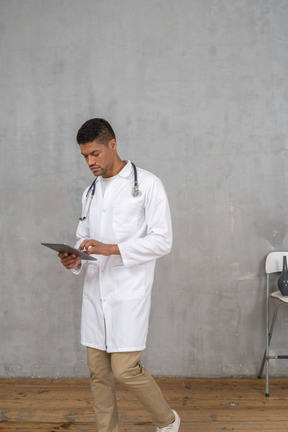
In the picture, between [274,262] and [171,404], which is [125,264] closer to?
[171,404]

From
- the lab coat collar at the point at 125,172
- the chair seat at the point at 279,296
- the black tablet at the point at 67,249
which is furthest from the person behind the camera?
the chair seat at the point at 279,296

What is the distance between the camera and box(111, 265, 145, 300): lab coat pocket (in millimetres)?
2467

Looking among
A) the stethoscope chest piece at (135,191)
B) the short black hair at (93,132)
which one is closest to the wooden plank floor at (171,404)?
the stethoscope chest piece at (135,191)

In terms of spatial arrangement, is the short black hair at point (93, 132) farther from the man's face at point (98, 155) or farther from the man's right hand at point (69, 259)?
the man's right hand at point (69, 259)

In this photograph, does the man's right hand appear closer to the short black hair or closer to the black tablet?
the black tablet

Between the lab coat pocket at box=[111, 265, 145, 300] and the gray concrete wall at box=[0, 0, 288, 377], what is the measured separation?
1450mm

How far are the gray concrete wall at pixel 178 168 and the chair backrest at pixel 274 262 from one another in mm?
94

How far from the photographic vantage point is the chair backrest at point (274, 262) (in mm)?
3809

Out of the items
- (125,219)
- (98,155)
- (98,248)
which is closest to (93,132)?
(98,155)

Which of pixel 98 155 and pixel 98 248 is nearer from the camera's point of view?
pixel 98 248

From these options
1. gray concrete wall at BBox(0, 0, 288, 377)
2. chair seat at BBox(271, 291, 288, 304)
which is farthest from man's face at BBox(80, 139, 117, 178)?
chair seat at BBox(271, 291, 288, 304)

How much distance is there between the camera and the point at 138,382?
2.42m

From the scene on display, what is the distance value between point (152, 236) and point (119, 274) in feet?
0.85

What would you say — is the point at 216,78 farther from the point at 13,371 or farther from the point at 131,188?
the point at 13,371
